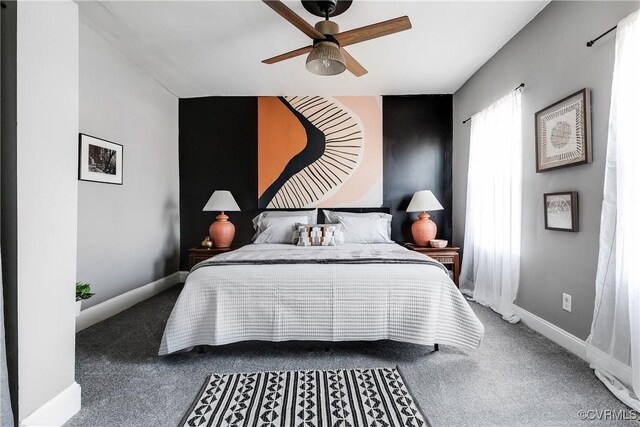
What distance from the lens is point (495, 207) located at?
301 cm

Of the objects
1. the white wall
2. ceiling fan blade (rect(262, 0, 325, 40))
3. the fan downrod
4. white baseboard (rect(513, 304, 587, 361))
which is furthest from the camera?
the fan downrod

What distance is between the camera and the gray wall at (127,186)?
273 cm

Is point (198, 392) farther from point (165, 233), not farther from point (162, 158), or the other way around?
point (162, 158)

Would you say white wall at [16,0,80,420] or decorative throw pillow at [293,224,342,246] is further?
decorative throw pillow at [293,224,342,246]

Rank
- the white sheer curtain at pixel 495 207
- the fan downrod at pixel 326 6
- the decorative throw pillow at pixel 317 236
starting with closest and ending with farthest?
the fan downrod at pixel 326 6
the white sheer curtain at pixel 495 207
the decorative throw pillow at pixel 317 236

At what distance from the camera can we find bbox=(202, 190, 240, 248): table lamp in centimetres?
381

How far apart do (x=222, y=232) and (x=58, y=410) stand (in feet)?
8.24

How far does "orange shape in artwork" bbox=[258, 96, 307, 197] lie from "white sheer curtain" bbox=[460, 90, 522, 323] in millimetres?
2174

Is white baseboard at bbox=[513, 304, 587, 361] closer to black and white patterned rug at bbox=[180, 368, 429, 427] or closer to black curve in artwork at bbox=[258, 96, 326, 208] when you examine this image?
black and white patterned rug at bbox=[180, 368, 429, 427]

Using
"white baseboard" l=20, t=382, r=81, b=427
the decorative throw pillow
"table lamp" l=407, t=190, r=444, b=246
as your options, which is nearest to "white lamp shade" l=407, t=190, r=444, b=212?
"table lamp" l=407, t=190, r=444, b=246

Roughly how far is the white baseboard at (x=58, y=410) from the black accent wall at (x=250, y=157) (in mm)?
2771

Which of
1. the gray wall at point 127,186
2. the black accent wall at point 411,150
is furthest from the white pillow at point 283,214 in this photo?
the gray wall at point 127,186

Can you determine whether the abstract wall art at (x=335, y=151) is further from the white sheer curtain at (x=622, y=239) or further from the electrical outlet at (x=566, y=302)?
the white sheer curtain at (x=622, y=239)

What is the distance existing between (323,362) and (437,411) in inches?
29.4
